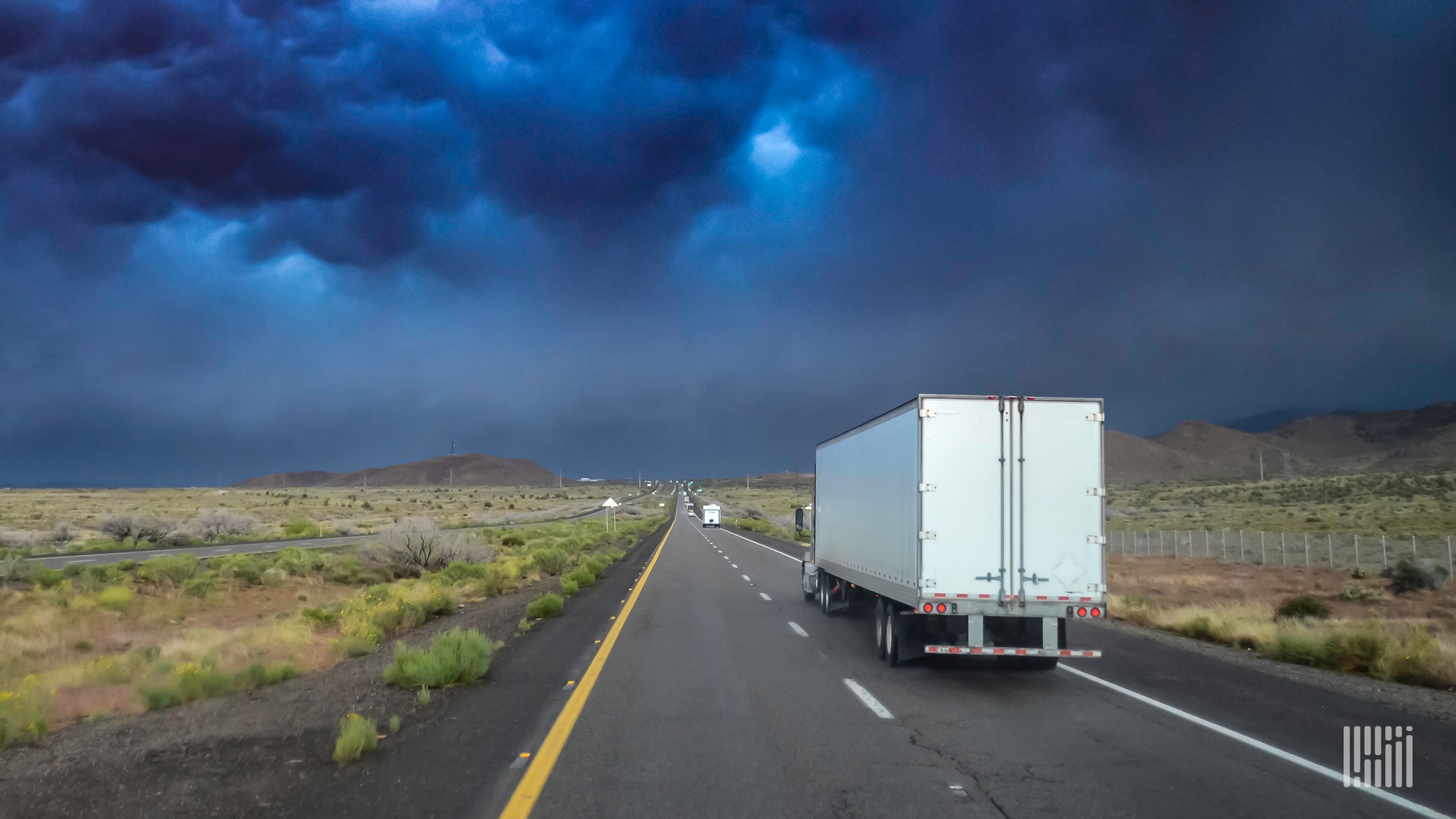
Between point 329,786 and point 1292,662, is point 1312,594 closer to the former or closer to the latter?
point 1292,662

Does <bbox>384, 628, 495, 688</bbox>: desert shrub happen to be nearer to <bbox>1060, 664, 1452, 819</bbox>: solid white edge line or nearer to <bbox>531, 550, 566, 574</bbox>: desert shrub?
<bbox>1060, 664, 1452, 819</bbox>: solid white edge line

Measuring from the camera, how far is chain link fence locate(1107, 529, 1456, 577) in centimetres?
3500

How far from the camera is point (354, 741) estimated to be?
7328 millimetres

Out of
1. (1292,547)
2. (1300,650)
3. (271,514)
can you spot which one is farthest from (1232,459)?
(1300,650)

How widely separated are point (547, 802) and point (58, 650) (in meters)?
15.8

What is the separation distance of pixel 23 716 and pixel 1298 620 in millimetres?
19466

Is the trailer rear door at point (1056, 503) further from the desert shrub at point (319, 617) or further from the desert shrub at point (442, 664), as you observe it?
the desert shrub at point (319, 617)

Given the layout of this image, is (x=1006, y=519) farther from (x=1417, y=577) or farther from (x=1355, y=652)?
(x=1417, y=577)

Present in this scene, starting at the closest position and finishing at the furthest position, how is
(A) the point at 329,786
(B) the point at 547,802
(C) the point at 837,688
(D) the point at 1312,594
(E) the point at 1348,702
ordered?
(B) the point at 547,802, (A) the point at 329,786, (E) the point at 1348,702, (C) the point at 837,688, (D) the point at 1312,594

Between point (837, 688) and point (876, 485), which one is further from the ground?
point (876, 485)

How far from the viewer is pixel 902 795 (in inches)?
254

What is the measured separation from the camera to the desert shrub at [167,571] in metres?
27.0

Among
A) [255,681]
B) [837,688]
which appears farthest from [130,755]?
[837,688]

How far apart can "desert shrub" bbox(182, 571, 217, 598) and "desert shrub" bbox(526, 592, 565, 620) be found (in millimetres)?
12943
